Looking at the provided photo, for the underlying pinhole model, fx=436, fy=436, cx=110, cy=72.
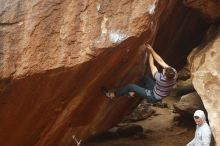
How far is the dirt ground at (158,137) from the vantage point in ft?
41.2

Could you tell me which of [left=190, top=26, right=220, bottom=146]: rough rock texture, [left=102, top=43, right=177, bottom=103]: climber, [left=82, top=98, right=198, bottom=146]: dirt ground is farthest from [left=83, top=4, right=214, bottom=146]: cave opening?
[left=102, top=43, right=177, bottom=103]: climber

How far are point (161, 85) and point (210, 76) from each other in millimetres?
1658

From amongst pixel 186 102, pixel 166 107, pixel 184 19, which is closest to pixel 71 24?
pixel 184 19

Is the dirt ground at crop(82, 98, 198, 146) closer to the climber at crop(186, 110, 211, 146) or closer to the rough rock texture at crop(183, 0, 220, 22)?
the rough rock texture at crop(183, 0, 220, 22)

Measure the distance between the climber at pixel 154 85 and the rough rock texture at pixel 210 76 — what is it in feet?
3.87

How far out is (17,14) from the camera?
772 cm

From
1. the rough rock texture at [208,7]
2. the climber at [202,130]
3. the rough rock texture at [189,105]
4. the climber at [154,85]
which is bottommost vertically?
the rough rock texture at [189,105]

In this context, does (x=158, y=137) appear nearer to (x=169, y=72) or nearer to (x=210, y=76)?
(x=210, y=76)

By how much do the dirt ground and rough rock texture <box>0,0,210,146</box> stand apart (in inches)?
134

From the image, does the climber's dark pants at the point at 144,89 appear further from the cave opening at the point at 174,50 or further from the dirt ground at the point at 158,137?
the dirt ground at the point at 158,137

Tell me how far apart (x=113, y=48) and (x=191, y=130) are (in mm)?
6162

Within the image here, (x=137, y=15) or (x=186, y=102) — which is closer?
(x=137, y=15)

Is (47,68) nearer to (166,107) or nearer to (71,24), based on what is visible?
(71,24)

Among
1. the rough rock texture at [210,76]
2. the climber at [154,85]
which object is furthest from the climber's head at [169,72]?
the rough rock texture at [210,76]
